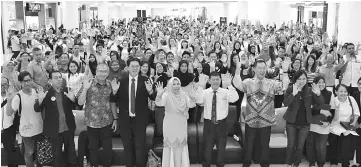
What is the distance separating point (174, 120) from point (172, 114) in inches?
3.3

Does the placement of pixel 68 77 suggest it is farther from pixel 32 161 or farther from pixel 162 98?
pixel 162 98

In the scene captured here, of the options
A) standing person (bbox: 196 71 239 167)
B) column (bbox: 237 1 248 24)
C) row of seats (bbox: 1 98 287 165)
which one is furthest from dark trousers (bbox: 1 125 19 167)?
column (bbox: 237 1 248 24)

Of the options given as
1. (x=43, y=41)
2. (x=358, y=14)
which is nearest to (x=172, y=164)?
(x=358, y=14)

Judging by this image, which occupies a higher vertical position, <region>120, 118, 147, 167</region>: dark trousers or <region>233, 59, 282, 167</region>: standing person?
<region>233, 59, 282, 167</region>: standing person

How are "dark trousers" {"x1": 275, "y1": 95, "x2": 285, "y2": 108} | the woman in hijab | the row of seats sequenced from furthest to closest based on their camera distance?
"dark trousers" {"x1": 275, "y1": 95, "x2": 285, "y2": 108} < the woman in hijab < the row of seats

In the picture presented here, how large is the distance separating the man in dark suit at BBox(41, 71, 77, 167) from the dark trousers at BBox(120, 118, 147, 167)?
28.8 inches

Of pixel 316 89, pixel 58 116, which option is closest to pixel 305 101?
pixel 316 89

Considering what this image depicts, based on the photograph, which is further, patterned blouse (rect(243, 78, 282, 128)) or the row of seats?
A: the row of seats

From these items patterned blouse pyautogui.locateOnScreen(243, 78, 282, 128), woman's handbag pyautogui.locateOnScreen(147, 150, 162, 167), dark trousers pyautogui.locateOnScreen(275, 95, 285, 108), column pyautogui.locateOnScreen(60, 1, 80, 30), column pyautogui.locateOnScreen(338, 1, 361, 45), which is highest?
column pyautogui.locateOnScreen(60, 1, 80, 30)

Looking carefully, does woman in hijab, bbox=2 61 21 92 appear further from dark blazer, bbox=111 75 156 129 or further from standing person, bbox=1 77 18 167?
dark blazer, bbox=111 75 156 129

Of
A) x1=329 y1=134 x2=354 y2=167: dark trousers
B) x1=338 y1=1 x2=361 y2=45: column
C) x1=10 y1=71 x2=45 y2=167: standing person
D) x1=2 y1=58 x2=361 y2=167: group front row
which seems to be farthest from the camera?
x1=338 y1=1 x2=361 y2=45: column

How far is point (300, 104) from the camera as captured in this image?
504cm

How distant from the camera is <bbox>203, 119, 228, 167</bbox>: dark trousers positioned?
5117mm

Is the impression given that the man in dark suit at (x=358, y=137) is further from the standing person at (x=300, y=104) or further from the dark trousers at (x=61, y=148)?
the dark trousers at (x=61, y=148)
